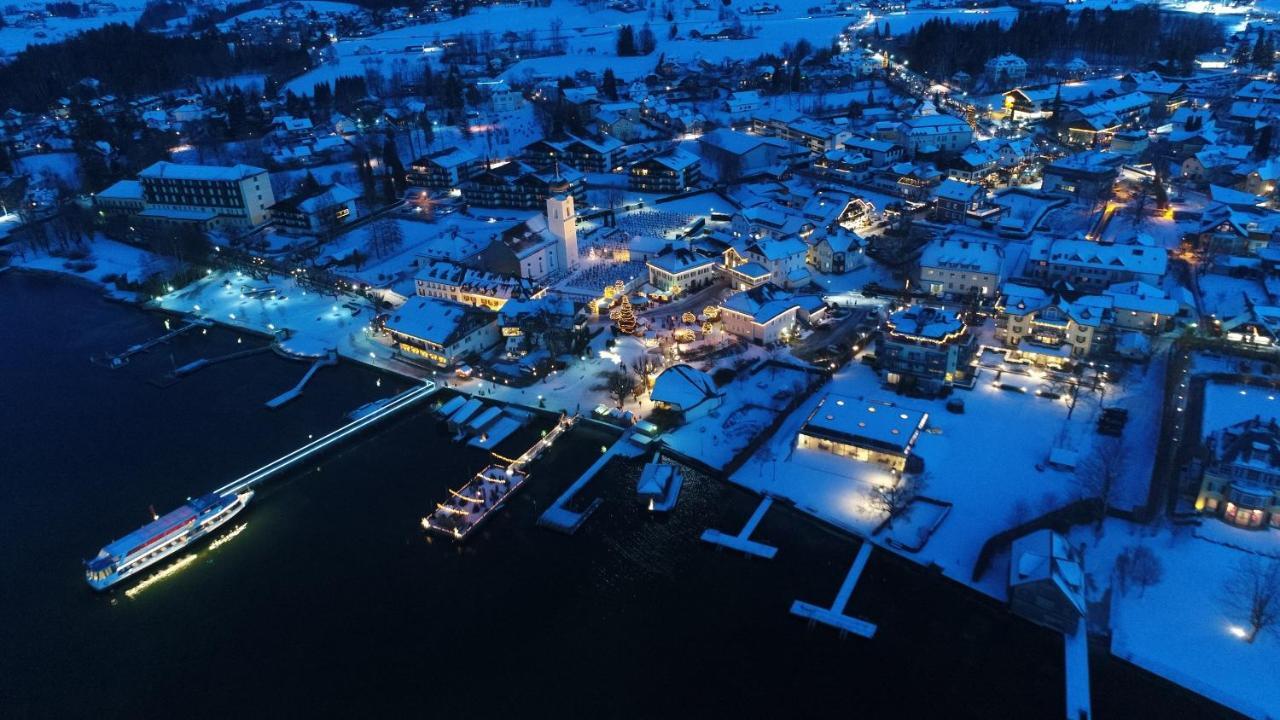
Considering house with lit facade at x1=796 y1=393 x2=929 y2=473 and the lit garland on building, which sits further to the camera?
the lit garland on building

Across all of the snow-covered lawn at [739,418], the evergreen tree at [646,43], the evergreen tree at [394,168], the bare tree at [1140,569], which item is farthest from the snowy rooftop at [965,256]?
the evergreen tree at [646,43]

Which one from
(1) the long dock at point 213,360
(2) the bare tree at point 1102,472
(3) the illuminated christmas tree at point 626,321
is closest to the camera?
(2) the bare tree at point 1102,472

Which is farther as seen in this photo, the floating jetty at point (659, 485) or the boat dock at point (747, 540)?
the floating jetty at point (659, 485)

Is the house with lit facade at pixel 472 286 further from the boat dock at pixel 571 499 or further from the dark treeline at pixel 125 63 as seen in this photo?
the dark treeline at pixel 125 63

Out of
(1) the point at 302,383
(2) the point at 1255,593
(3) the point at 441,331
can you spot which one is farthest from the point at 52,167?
(2) the point at 1255,593

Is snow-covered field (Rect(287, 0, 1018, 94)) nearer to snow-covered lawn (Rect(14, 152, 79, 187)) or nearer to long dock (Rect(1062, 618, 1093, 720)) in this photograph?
snow-covered lawn (Rect(14, 152, 79, 187))

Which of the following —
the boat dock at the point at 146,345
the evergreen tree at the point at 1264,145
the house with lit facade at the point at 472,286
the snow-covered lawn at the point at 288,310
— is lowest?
the boat dock at the point at 146,345

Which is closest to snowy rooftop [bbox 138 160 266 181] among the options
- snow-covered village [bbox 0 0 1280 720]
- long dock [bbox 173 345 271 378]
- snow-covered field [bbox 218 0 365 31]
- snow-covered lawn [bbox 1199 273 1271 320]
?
snow-covered village [bbox 0 0 1280 720]
